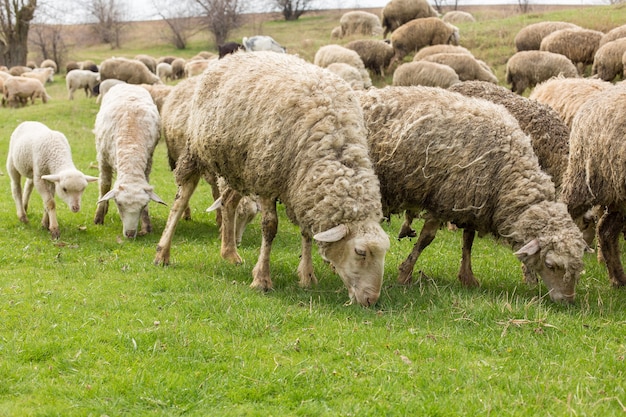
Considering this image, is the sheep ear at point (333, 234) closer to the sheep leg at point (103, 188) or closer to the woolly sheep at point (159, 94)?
the sheep leg at point (103, 188)

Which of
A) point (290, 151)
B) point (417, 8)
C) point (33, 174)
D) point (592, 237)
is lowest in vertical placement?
point (592, 237)

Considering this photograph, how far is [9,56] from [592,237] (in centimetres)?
3845

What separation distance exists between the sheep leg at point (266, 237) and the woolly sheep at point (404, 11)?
2206 cm

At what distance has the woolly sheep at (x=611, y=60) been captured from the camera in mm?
14289

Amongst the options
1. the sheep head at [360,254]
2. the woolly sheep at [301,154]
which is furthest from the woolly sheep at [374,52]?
the sheep head at [360,254]

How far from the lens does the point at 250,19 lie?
54.2 m

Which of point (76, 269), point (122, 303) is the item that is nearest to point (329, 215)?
point (122, 303)

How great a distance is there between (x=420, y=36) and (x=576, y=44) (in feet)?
19.1

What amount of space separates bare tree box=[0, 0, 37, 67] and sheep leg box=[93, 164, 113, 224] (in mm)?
31607

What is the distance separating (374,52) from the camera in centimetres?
2144

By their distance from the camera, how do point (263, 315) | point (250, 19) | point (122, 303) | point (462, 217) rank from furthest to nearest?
point (250, 19), point (462, 217), point (122, 303), point (263, 315)

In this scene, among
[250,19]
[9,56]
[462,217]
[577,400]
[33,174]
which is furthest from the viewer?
[250,19]

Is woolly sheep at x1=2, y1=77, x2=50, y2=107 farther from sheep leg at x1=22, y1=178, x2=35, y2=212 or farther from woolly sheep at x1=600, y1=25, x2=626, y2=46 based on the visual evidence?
woolly sheep at x1=600, y1=25, x2=626, y2=46

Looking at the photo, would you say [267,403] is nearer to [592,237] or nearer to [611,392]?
[611,392]
